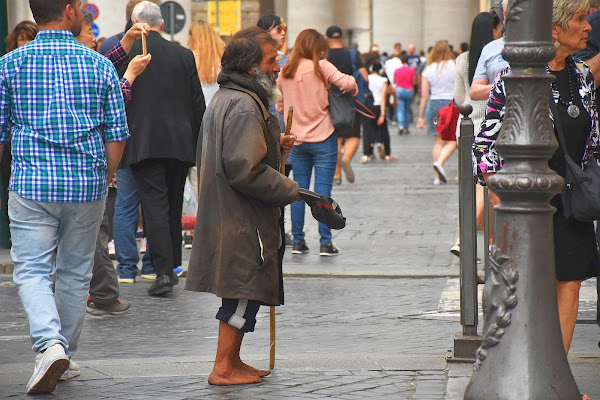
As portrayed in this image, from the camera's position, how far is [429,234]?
11945 mm

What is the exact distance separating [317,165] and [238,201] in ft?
16.0

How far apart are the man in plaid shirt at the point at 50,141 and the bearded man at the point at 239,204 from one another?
20.5 inches

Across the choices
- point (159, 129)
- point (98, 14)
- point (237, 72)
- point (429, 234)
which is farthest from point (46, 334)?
point (98, 14)

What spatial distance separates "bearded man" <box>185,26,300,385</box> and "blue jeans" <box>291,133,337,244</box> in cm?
458

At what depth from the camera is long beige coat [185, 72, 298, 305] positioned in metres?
5.61

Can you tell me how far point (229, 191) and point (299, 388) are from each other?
950 millimetres

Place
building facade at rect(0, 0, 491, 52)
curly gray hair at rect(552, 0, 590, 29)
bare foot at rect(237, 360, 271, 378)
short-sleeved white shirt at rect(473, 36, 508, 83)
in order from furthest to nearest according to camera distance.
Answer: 1. building facade at rect(0, 0, 491, 52)
2. short-sleeved white shirt at rect(473, 36, 508, 83)
3. bare foot at rect(237, 360, 271, 378)
4. curly gray hair at rect(552, 0, 590, 29)

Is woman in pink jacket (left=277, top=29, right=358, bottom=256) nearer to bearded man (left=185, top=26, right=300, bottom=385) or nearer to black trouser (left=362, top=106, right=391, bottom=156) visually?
bearded man (left=185, top=26, right=300, bottom=385)

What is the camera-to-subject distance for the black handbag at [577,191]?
5047 mm

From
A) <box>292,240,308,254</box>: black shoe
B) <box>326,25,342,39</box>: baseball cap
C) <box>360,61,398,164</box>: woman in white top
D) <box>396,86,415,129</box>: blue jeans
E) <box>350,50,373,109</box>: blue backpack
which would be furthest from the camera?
<box>396,86,415,129</box>: blue jeans

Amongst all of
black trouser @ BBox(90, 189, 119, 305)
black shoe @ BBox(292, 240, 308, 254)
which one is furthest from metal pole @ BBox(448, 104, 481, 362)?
black shoe @ BBox(292, 240, 308, 254)

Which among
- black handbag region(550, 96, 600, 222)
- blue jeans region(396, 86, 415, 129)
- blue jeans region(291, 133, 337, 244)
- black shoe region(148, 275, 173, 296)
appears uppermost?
black handbag region(550, 96, 600, 222)

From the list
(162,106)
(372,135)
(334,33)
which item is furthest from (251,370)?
(372,135)

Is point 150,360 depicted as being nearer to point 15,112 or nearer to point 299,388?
point 299,388
